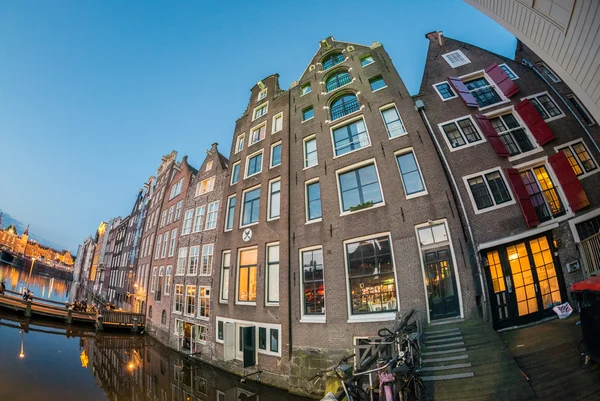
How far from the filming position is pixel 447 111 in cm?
1082

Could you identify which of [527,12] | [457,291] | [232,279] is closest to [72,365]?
[232,279]

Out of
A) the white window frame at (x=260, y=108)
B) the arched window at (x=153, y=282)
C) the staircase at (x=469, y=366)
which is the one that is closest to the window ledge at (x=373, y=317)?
the staircase at (x=469, y=366)

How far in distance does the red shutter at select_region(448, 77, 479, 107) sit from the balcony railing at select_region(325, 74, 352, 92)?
531 centimetres

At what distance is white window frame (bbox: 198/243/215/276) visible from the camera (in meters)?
16.6

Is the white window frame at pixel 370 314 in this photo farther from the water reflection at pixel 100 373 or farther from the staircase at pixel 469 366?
the water reflection at pixel 100 373

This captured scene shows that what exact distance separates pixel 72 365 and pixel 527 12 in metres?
23.8

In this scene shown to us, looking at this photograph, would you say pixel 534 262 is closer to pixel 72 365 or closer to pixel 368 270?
pixel 368 270

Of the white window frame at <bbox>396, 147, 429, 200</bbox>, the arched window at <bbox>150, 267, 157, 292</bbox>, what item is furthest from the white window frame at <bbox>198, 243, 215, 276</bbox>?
the white window frame at <bbox>396, 147, 429, 200</bbox>

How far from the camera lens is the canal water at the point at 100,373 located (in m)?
10.2

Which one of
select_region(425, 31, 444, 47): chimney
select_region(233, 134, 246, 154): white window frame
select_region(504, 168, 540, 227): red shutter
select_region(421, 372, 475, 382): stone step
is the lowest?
select_region(421, 372, 475, 382): stone step

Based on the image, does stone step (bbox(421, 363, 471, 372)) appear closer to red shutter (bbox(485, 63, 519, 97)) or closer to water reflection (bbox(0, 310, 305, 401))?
water reflection (bbox(0, 310, 305, 401))

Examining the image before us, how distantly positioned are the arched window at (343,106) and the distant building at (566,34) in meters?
7.66

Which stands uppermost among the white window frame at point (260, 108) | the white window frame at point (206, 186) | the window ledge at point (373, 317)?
the white window frame at point (260, 108)

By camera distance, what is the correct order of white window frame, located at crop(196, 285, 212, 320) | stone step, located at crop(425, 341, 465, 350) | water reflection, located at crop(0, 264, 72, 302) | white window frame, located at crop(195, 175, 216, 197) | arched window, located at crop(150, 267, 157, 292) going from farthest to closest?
water reflection, located at crop(0, 264, 72, 302) → arched window, located at crop(150, 267, 157, 292) → white window frame, located at crop(195, 175, 216, 197) → white window frame, located at crop(196, 285, 212, 320) → stone step, located at crop(425, 341, 465, 350)
